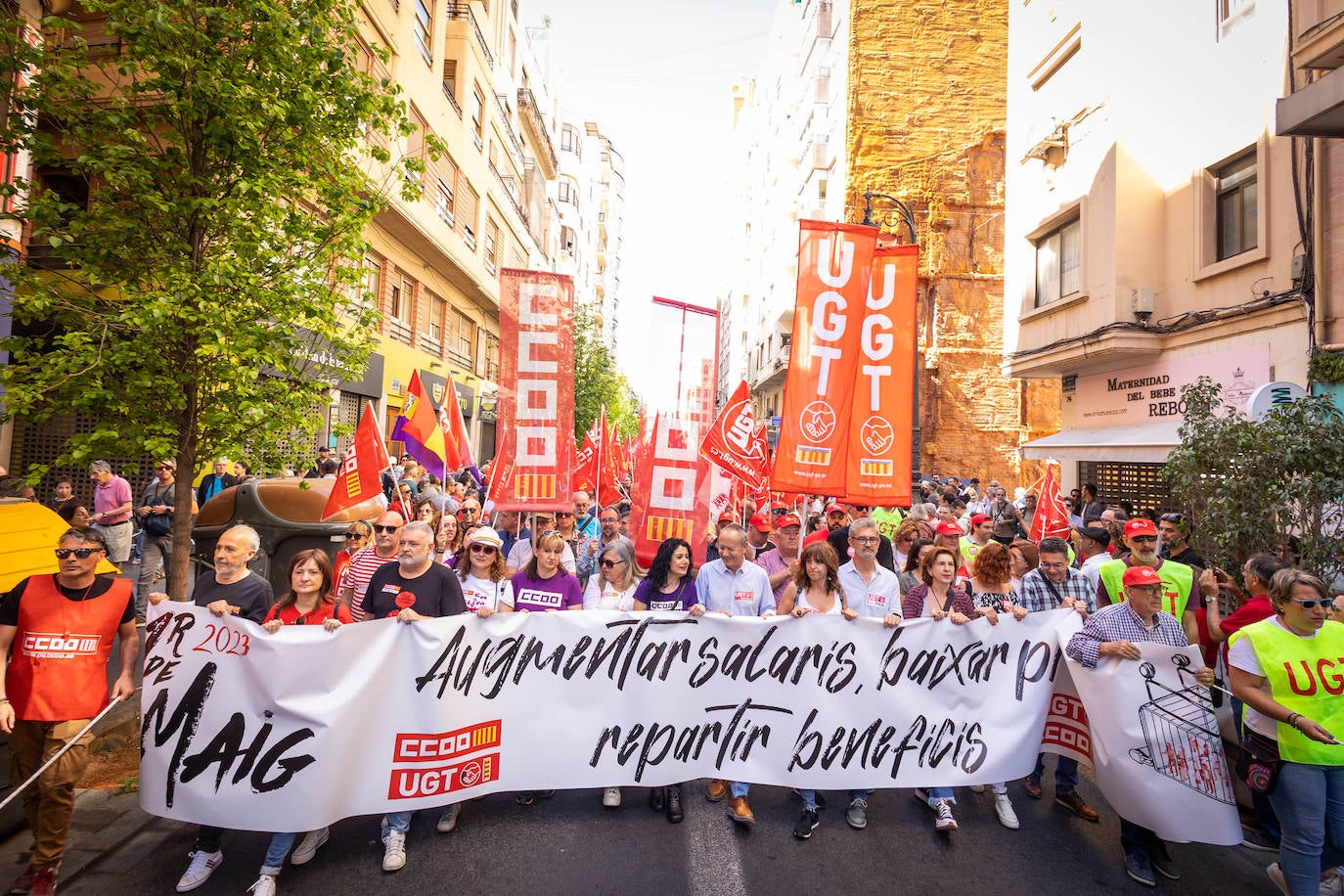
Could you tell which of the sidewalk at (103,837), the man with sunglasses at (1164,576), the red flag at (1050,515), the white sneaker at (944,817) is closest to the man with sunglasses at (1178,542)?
the man with sunglasses at (1164,576)

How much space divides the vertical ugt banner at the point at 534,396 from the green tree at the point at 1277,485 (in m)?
5.56

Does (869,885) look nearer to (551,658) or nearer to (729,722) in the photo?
(729,722)

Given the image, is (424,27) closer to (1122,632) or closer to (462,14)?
(462,14)

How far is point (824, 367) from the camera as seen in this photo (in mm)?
6207

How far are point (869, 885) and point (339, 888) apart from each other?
2618 millimetres

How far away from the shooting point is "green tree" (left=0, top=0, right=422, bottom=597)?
4.52 metres

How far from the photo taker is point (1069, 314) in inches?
553

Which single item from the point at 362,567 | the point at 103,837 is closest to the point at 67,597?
the point at 103,837

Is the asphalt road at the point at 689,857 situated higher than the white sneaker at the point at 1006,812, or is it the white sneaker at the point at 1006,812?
the white sneaker at the point at 1006,812

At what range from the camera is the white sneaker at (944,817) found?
4.15 meters

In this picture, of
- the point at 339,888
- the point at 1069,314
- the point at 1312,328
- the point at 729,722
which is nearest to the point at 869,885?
the point at 729,722

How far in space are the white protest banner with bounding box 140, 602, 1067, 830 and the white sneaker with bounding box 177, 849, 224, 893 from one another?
0.61 feet

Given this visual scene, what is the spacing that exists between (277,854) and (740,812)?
2.44m

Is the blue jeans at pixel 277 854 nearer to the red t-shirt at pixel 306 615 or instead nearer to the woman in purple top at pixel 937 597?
the red t-shirt at pixel 306 615
